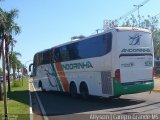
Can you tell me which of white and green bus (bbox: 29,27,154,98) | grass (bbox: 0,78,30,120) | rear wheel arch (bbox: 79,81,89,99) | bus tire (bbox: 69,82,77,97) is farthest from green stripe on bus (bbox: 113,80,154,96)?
bus tire (bbox: 69,82,77,97)

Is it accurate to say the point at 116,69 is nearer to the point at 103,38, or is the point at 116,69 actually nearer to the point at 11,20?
the point at 103,38

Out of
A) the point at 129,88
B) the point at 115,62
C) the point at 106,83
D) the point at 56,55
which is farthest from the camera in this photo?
the point at 56,55

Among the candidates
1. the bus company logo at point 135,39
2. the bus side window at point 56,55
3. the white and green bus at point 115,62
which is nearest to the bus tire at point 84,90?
the white and green bus at point 115,62

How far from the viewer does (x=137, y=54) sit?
21625 mm

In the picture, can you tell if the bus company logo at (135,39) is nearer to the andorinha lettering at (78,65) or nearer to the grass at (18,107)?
the andorinha lettering at (78,65)

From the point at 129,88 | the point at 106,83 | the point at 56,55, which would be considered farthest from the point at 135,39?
the point at 56,55

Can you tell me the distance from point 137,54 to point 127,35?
3.64 feet

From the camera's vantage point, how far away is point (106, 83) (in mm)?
21500

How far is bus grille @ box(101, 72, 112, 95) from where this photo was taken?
69.4ft

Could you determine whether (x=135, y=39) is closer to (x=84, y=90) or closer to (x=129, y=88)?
(x=129, y=88)

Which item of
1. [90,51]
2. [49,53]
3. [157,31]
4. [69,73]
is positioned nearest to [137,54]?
[90,51]

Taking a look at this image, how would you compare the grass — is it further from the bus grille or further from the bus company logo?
the bus company logo

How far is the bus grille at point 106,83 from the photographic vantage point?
2116 centimetres

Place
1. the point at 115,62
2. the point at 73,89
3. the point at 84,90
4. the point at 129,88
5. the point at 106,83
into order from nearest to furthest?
the point at 115,62, the point at 129,88, the point at 106,83, the point at 84,90, the point at 73,89
